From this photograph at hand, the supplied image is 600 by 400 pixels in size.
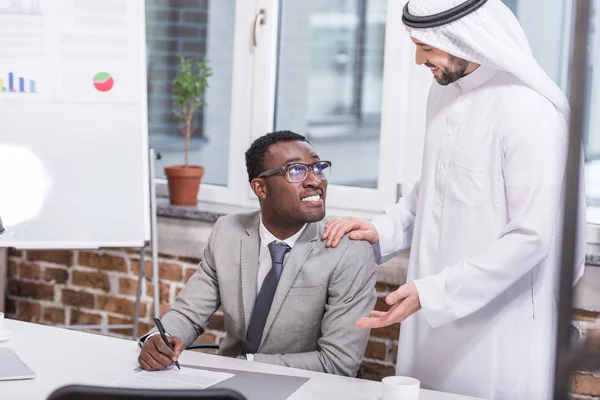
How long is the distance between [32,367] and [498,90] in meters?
1.31

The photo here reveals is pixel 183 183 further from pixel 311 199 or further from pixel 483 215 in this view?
pixel 483 215

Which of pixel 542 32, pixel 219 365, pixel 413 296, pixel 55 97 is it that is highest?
pixel 542 32

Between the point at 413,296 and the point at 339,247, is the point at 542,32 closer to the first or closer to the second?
the point at 339,247

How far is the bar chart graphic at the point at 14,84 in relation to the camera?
297 centimetres

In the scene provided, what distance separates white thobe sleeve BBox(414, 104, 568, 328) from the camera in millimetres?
1804

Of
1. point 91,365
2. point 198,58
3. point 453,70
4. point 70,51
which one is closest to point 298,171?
point 453,70

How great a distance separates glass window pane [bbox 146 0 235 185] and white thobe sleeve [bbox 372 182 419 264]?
1.44m

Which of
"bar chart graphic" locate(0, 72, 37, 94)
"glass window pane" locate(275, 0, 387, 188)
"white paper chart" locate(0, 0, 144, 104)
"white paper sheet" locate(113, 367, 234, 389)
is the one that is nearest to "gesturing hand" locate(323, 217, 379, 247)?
"white paper sheet" locate(113, 367, 234, 389)

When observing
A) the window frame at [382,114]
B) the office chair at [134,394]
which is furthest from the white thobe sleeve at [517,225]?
the window frame at [382,114]

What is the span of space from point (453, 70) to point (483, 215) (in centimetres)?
37

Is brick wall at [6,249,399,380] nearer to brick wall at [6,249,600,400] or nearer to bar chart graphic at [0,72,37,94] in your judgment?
brick wall at [6,249,600,400]

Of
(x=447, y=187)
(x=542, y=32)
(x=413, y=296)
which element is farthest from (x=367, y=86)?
(x=413, y=296)

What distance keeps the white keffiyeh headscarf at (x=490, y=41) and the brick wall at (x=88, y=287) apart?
5.84 feet

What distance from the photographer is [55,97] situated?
3014mm
